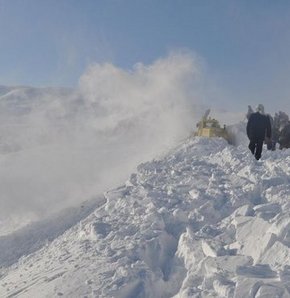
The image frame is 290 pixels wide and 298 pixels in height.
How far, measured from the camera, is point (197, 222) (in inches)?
358

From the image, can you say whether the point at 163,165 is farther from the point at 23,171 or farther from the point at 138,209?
the point at 23,171

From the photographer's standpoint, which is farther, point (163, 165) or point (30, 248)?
point (163, 165)

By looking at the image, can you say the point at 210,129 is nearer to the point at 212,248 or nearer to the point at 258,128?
the point at 258,128

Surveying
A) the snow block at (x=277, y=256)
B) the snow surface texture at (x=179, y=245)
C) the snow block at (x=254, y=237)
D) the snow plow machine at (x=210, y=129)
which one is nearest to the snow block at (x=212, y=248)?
the snow surface texture at (x=179, y=245)

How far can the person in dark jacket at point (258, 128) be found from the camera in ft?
43.1

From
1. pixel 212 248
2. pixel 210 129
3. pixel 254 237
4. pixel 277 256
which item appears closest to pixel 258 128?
pixel 254 237

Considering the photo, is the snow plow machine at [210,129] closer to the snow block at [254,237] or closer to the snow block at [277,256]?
the snow block at [254,237]

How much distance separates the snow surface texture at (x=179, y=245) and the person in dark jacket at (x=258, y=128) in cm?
117

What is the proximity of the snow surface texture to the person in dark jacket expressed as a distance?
1.17m

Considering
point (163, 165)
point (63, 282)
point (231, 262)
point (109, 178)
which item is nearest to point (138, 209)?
point (63, 282)

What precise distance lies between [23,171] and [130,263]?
50.3 ft

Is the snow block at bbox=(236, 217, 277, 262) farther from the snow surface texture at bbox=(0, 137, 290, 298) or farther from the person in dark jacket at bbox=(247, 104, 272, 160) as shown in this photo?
the person in dark jacket at bbox=(247, 104, 272, 160)

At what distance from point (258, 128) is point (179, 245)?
18.4ft

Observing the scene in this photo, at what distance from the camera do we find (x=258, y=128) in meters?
13.2
